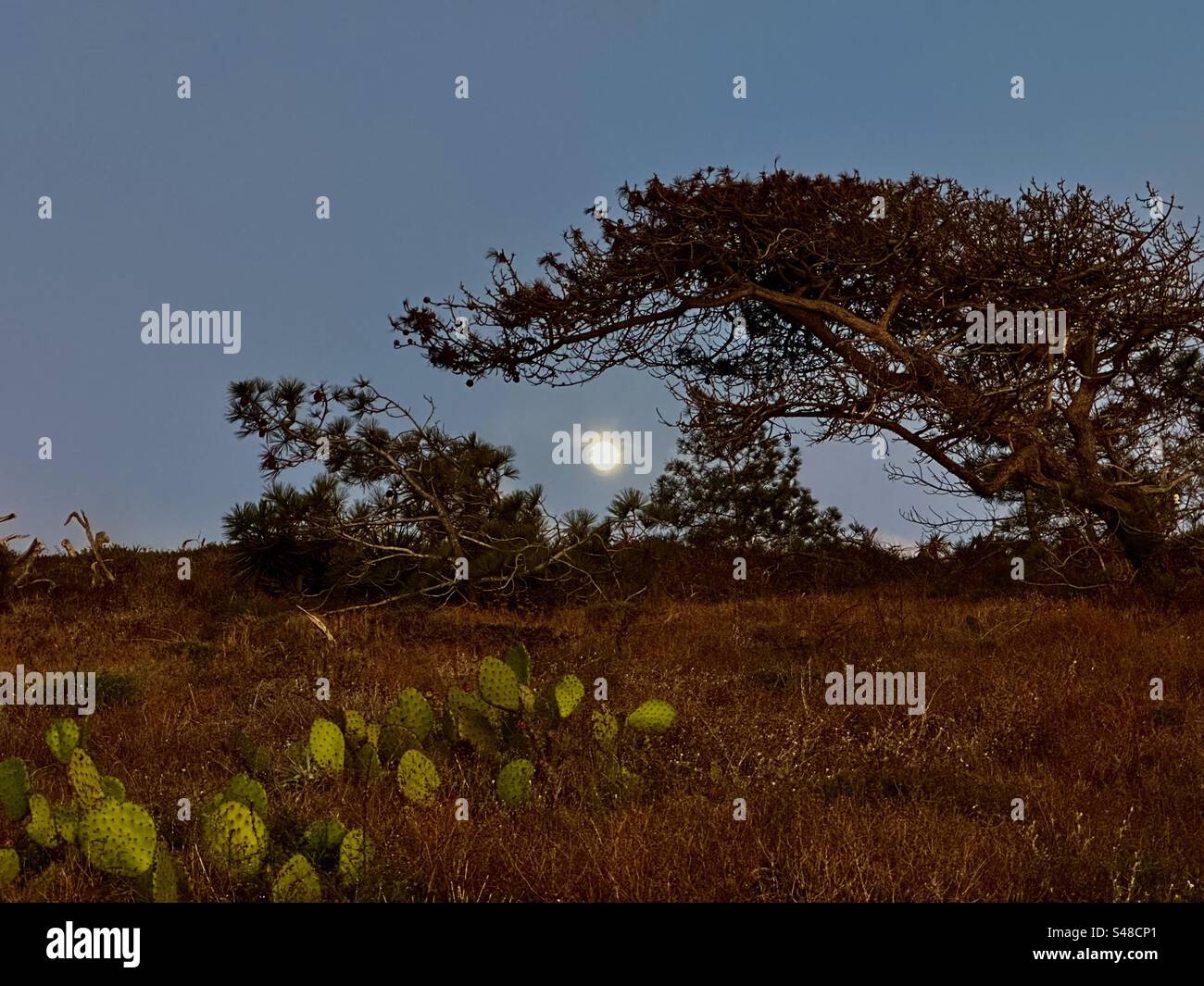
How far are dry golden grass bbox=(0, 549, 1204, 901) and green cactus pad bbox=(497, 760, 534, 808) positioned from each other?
0.38 feet

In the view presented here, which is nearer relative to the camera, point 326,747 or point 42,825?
point 42,825

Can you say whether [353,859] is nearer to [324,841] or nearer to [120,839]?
[324,841]

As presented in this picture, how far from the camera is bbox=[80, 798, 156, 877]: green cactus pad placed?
155 inches

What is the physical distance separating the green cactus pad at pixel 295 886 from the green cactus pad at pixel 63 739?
73.7 inches

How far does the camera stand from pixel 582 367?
15180 millimetres

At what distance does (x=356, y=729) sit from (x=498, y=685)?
0.92 metres

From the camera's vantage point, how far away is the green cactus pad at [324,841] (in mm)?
4285

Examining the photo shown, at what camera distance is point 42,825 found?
443 centimetres

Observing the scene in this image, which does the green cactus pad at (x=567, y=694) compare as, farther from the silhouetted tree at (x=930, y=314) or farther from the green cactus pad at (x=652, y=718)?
the silhouetted tree at (x=930, y=314)

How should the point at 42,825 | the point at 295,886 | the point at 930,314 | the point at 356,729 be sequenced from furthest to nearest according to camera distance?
the point at 930,314 → the point at 356,729 → the point at 42,825 → the point at 295,886

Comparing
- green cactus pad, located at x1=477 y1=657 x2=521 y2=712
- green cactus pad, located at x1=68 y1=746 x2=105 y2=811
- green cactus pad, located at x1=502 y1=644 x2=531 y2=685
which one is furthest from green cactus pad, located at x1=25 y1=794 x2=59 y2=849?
green cactus pad, located at x1=502 y1=644 x2=531 y2=685

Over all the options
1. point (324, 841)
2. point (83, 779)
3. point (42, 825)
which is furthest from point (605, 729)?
point (42, 825)

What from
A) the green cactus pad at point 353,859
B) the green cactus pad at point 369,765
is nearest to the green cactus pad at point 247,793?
the green cactus pad at point 353,859

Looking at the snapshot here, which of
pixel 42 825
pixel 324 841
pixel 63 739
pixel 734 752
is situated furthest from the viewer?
pixel 734 752
